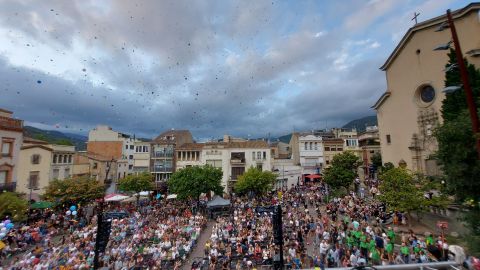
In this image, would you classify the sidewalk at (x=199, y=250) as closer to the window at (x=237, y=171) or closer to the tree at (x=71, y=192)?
the tree at (x=71, y=192)

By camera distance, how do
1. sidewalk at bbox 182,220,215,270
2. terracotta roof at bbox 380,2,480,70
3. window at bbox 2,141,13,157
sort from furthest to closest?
window at bbox 2,141,13,157
terracotta roof at bbox 380,2,480,70
sidewalk at bbox 182,220,215,270

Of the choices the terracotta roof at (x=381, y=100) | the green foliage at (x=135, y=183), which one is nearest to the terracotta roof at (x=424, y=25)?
the terracotta roof at (x=381, y=100)

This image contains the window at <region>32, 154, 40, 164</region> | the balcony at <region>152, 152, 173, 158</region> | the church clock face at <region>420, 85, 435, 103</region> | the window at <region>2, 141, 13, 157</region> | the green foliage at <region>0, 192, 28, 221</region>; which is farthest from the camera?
the balcony at <region>152, 152, 173, 158</region>

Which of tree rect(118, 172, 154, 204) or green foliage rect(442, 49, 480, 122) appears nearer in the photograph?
green foliage rect(442, 49, 480, 122)

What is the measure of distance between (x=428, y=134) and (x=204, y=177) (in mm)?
24474

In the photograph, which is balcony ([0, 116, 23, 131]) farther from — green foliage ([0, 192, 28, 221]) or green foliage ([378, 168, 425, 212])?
green foliage ([378, 168, 425, 212])

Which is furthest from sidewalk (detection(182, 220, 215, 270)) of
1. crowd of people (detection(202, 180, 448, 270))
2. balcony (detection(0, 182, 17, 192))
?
balcony (detection(0, 182, 17, 192))

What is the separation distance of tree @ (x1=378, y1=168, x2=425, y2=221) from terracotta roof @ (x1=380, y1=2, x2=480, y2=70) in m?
15.9

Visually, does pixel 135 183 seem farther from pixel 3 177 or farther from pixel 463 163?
pixel 463 163

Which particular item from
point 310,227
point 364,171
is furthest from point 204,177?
point 364,171

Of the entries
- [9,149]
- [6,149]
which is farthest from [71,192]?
[6,149]

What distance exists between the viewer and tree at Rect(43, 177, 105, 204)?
28.1 m

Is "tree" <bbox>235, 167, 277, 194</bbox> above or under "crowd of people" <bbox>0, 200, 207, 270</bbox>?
above

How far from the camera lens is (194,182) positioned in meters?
32.4
